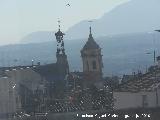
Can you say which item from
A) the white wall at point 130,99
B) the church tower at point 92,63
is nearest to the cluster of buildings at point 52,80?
the church tower at point 92,63

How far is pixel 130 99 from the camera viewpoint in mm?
18625

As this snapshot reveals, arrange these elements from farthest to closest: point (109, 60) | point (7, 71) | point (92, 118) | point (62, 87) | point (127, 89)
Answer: point (109, 60) < point (62, 87) < point (7, 71) < point (127, 89) < point (92, 118)

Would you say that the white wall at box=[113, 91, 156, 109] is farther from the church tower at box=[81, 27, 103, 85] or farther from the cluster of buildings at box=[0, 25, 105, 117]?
the church tower at box=[81, 27, 103, 85]

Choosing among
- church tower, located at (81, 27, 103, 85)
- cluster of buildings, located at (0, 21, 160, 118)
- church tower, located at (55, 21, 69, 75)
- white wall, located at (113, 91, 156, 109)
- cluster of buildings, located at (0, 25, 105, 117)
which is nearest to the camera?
white wall, located at (113, 91, 156, 109)

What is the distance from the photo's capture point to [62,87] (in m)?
38.2

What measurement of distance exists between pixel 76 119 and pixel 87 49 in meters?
33.0

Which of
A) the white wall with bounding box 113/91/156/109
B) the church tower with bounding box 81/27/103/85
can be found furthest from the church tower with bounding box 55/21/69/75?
the white wall with bounding box 113/91/156/109

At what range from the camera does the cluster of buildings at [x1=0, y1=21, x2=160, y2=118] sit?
1898 cm

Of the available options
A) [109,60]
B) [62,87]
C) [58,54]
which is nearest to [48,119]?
[62,87]

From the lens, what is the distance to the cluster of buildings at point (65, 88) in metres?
19.0

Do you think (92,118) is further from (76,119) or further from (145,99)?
(145,99)

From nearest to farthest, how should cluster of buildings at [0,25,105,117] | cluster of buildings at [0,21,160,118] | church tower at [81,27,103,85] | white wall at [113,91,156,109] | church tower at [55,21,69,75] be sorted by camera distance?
white wall at [113,91,156,109] → cluster of buildings at [0,21,160,118] → cluster of buildings at [0,25,105,117] → church tower at [55,21,69,75] → church tower at [81,27,103,85]

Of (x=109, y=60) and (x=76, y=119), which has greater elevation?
(x=109, y=60)

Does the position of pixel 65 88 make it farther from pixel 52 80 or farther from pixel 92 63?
pixel 52 80
